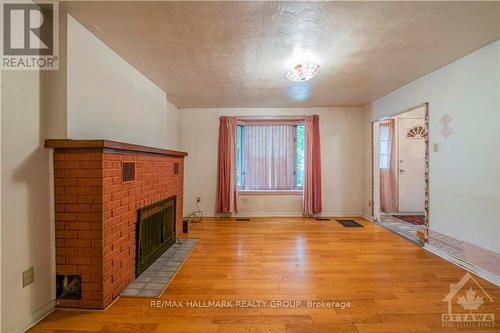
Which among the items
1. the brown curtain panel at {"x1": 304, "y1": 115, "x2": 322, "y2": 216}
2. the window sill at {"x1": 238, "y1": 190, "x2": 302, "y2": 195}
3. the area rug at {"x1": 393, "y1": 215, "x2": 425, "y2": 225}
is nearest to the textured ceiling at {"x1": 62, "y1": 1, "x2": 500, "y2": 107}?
the brown curtain panel at {"x1": 304, "y1": 115, "x2": 322, "y2": 216}

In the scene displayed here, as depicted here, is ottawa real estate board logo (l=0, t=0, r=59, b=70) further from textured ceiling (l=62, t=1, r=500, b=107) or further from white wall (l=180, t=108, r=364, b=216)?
white wall (l=180, t=108, r=364, b=216)

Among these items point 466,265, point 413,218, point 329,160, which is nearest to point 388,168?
point 413,218

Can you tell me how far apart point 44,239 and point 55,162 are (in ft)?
1.86

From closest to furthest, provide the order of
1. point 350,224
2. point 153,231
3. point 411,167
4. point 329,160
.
Answer: point 153,231 < point 350,224 < point 329,160 < point 411,167

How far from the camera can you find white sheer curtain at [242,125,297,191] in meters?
5.03

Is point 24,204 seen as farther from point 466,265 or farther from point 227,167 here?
point 466,265

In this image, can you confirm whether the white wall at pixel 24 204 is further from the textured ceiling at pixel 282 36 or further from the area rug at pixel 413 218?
the area rug at pixel 413 218

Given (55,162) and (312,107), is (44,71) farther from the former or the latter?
(312,107)

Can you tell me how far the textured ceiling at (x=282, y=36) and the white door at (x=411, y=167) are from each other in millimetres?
2438

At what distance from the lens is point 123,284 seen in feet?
6.63

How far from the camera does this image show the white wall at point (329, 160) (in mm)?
4938

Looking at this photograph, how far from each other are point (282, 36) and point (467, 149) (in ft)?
7.55

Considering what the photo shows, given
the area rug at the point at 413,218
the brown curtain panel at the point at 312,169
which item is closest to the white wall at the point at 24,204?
the brown curtain panel at the point at 312,169

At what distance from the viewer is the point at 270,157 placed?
16.5ft
